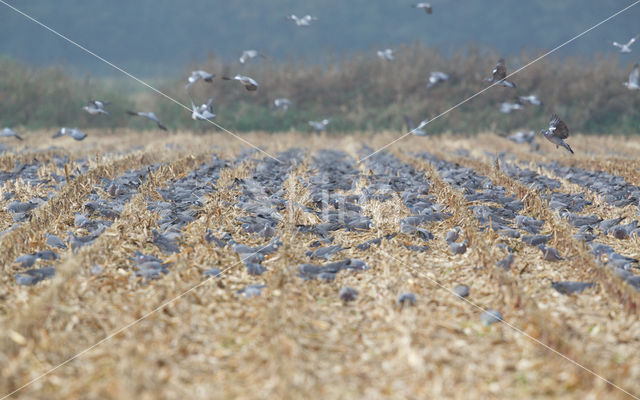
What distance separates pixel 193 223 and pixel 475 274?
3.04 metres

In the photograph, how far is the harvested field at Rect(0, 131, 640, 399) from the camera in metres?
3.04

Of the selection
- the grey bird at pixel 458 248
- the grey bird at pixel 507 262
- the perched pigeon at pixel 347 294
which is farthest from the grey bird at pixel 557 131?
the perched pigeon at pixel 347 294

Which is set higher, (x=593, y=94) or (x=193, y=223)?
(x=193, y=223)

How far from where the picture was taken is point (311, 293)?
439 cm

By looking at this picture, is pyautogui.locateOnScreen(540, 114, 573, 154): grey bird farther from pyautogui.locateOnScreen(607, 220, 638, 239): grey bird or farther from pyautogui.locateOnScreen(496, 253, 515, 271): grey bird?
pyautogui.locateOnScreen(496, 253, 515, 271): grey bird

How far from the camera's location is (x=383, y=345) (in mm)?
3480

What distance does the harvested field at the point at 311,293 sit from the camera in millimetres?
3042

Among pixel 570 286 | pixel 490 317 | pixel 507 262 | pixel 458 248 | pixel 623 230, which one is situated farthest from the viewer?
pixel 623 230

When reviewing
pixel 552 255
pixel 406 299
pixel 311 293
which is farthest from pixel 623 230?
pixel 311 293

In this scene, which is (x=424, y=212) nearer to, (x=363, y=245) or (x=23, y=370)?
(x=363, y=245)

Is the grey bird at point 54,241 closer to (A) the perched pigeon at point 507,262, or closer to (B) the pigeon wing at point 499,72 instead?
(A) the perched pigeon at point 507,262

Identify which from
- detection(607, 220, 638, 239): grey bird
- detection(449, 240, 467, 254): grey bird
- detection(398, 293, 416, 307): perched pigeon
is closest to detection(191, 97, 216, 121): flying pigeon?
detection(449, 240, 467, 254): grey bird

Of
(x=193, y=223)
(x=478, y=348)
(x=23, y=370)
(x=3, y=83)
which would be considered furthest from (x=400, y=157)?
(x=3, y=83)

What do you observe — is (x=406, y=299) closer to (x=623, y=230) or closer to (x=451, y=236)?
(x=451, y=236)
